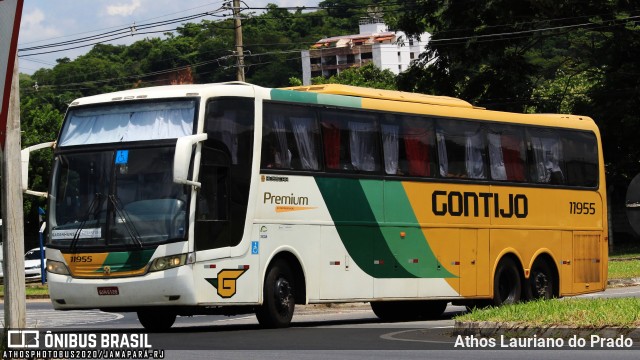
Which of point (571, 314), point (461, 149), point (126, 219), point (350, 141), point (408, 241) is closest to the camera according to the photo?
point (571, 314)

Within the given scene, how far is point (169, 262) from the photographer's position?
17.8 meters

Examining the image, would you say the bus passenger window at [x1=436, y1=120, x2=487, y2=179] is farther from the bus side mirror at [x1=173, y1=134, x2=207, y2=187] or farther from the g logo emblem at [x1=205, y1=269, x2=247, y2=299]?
the bus side mirror at [x1=173, y1=134, x2=207, y2=187]

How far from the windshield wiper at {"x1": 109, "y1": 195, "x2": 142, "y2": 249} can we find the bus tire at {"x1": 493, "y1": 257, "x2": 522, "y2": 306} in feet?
26.7

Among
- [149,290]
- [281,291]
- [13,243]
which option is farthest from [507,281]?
[13,243]

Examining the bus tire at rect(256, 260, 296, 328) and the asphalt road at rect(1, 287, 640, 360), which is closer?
the asphalt road at rect(1, 287, 640, 360)

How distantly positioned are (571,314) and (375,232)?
6403mm

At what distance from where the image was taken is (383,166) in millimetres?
21422

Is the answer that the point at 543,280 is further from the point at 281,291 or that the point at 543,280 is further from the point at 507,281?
Result: the point at 281,291

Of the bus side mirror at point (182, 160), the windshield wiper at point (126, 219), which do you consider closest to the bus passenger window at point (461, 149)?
the bus side mirror at point (182, 160)

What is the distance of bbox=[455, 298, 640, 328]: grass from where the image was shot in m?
14.6

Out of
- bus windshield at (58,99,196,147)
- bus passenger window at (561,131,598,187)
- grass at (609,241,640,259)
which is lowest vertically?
grass at (609,241,640,259)

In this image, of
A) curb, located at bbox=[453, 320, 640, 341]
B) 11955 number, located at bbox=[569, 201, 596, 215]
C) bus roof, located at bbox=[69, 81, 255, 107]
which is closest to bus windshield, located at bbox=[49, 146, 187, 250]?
bus roof, located at bbox=[69, 81, 255, 107]

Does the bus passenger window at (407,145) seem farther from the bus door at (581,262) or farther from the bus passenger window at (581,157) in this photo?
the bus door at (581,262)

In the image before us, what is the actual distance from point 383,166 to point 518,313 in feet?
18.8
